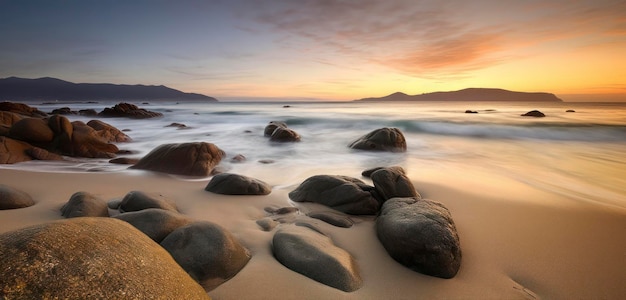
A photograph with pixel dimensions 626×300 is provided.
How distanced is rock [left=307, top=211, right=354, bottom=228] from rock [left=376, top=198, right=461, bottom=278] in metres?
0.51

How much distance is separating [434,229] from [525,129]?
54.1ft

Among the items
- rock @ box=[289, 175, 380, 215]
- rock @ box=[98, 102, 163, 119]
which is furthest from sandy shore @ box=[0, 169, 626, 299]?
rock @ box=[98, 102, 163, 119]

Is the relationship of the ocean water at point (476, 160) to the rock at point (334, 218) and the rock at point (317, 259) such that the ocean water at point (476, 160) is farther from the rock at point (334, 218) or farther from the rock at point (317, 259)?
the rock at point (317, 259)

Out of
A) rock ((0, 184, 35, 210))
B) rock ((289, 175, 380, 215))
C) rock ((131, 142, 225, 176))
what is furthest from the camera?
rock ((131, 142, 225, 176))

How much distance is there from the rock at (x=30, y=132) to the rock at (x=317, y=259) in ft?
25.5

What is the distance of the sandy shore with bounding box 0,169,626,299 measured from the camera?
2.30 metres

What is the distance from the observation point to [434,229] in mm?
2584

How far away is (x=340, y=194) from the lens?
3986mm

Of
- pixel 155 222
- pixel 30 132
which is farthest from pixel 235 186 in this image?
pixel 30 132

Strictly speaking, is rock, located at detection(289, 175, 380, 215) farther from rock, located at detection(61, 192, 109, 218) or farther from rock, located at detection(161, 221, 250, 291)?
rock, located at detection(61, 192, 109, 218)

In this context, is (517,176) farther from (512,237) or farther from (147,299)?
(147,299)

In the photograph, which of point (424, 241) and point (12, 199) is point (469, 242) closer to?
point (424, 241)

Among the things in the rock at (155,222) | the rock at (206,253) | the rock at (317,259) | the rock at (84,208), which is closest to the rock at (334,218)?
the rock at (317,259)

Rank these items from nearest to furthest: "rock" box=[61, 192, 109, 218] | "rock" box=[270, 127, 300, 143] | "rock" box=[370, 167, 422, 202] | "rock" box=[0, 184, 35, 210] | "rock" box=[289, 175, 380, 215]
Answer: "rock" box=[61, 192, 109, 218] → "rock" box=[0, 184, 35, 210] → "rock" box=[289, 175, 380, 215] → "rock" box=[370, 167, 422, 202] → "rock" box=[270, 127, 300, 143]
